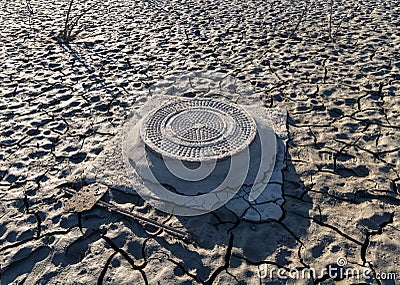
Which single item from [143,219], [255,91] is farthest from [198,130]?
[255,91]

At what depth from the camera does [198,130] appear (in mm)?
3541

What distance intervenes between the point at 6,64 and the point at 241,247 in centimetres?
413

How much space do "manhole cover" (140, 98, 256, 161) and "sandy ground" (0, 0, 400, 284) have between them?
0.47 metres

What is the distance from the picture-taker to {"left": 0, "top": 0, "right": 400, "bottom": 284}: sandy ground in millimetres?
2652

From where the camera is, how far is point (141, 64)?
5188 millimetres

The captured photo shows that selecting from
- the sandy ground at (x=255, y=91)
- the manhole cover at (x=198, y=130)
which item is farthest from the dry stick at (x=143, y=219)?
the manhole cover at (x=198, y=130)

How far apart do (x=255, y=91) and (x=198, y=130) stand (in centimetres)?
130

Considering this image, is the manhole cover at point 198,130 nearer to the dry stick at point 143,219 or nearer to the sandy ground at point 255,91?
the sandy ground at point 255,91

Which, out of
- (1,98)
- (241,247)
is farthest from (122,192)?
(1,98)

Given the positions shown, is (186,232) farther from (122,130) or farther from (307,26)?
(307,26)

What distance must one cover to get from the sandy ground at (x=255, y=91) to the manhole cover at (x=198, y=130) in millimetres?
472

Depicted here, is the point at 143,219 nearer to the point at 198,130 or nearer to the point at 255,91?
the point at 198,130

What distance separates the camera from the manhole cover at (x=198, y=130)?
3.31 meters

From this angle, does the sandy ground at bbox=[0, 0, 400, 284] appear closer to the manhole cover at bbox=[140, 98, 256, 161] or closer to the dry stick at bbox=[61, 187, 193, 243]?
the dry stick at bbox=[61, 187, 193, 243]
